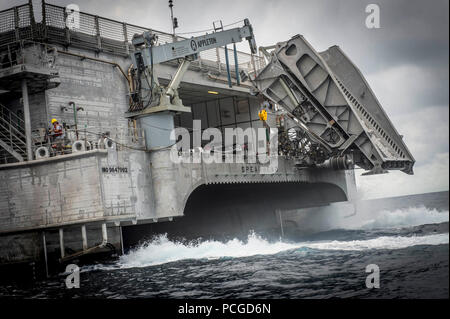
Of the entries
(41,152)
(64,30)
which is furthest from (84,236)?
(64,30)

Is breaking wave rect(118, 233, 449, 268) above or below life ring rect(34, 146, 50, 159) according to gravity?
below

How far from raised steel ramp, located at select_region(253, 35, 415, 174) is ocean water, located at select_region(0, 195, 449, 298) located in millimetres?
8184

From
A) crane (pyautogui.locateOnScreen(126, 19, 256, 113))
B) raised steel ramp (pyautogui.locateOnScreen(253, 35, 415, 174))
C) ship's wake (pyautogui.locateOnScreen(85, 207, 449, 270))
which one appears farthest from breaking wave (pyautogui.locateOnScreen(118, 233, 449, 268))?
crane (pyautogui.locateOnScreen(126, 19, 256, 113))

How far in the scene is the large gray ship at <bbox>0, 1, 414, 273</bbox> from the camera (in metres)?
24.6

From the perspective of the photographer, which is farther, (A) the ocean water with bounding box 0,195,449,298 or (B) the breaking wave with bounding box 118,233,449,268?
(B) the breaking wave with bounding box 118,233,449,268

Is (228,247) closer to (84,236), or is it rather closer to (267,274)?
(84,236)

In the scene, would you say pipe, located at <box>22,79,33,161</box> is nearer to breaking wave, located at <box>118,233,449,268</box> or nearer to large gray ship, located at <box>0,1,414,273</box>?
large gray ship, located at <box>0,1,414,273</box>

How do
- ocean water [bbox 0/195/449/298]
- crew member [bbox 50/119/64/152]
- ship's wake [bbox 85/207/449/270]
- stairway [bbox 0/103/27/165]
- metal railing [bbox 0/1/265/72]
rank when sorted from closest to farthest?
1. ocean water [bbox 0/195/449/298]
2. ship's wake [bbox 85/207/449/270]
3. crew member [bbox 50/119/64/152]
4. stairway [bbox 0/103/27/165]
5. metal railing [bbox 0/1/265/72]

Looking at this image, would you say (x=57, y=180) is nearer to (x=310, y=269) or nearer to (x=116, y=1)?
(x=116, y=1)

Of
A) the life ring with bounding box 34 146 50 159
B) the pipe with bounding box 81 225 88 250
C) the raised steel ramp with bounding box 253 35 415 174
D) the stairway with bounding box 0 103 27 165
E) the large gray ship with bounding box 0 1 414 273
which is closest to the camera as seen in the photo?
the pipe with bounding box 81 225 88 250

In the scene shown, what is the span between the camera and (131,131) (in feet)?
96.6

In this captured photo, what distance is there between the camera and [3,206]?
2486cm
